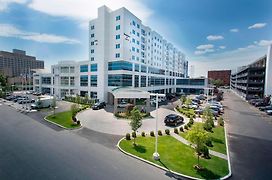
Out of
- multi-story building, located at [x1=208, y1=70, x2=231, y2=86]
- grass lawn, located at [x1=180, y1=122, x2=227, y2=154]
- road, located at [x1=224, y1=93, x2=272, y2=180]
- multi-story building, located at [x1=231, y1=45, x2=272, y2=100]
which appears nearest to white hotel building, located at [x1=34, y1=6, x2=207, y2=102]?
grass lawn, located at [x1=180, y1=122, x2=227, y2=154]

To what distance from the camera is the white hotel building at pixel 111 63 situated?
44.6 metres

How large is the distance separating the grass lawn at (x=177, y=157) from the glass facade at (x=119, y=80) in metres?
27.4

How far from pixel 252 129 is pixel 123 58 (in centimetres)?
3445

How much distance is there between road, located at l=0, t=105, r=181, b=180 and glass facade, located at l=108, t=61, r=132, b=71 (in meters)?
27.5

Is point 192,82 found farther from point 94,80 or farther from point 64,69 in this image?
point 64,69

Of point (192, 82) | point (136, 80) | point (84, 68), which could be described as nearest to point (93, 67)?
point (84, 68)

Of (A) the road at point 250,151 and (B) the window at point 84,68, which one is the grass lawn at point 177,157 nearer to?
(A) the road at point 250,151

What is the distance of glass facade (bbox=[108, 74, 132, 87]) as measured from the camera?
43.6 metres

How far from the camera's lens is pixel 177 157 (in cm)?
1375

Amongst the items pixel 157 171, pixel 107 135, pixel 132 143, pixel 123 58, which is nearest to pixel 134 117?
pixel 132 143

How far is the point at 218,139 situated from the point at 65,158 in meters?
17.6

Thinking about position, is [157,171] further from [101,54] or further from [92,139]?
[101,54]

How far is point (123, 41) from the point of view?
44438mm

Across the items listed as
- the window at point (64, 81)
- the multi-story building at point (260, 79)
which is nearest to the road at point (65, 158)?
the window at point (64, 81)
